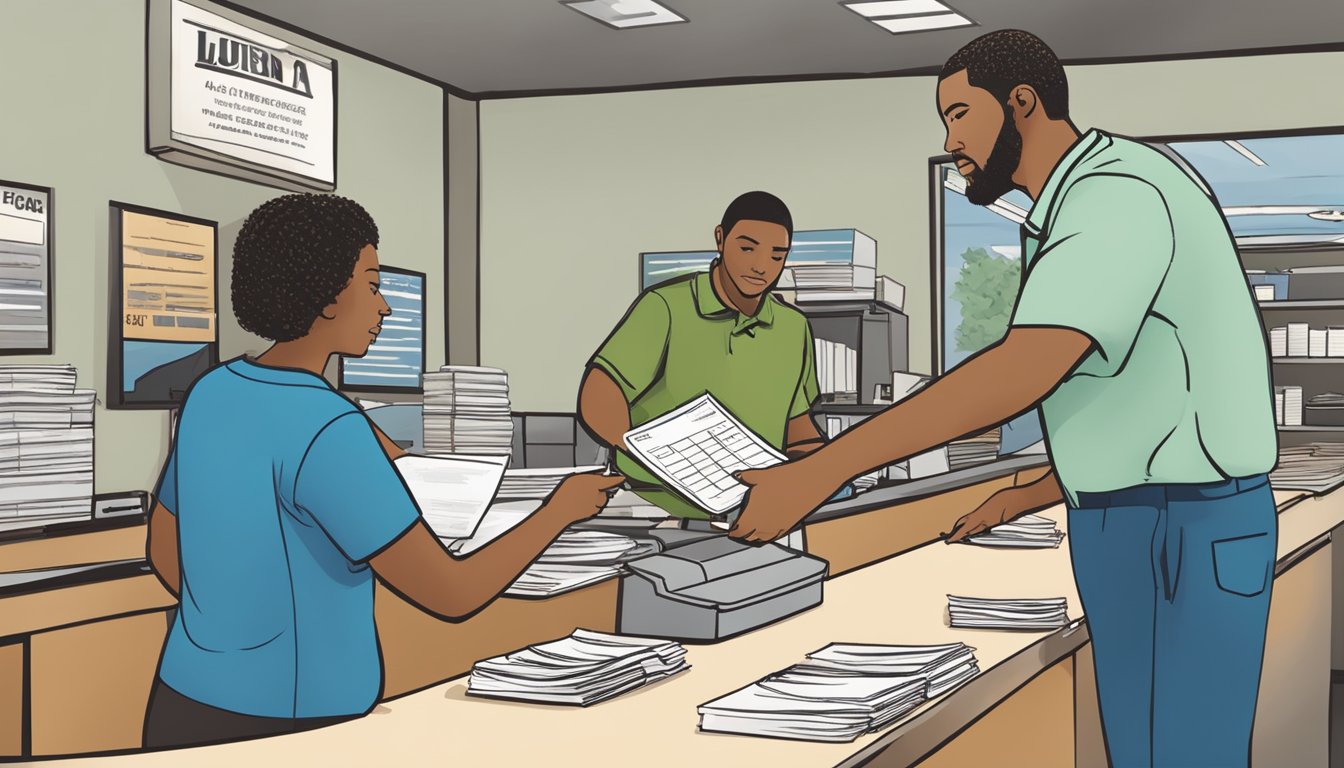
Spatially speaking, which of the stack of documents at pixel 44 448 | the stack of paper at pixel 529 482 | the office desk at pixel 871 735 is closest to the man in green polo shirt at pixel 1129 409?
the office desk at pixel 871 735

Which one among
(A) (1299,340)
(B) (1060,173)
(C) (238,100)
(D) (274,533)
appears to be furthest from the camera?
(A) (1299,340)

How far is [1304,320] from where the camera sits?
19.6 ft

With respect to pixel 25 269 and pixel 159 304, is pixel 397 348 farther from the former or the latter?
pixel 25 269

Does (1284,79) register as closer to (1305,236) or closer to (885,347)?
(1305,236)

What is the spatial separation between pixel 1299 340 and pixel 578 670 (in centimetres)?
522

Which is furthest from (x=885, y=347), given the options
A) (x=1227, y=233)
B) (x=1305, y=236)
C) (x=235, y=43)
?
(x=1227, y=233)

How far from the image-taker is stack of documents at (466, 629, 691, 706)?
5.46ft

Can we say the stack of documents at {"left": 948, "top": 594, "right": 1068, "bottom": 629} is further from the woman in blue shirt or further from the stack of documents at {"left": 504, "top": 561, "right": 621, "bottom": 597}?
the woman in blue shirt

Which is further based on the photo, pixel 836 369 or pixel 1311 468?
pixel 836 369

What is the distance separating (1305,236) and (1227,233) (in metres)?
4.78

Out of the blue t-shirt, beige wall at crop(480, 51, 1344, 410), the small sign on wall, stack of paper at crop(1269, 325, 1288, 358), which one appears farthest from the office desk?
beige wall at crop(480, 51, 1344, 410)

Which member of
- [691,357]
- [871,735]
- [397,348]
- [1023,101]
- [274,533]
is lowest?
[871,735]

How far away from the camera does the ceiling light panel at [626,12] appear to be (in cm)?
537

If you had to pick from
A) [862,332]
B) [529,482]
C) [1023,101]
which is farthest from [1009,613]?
[862,332]
